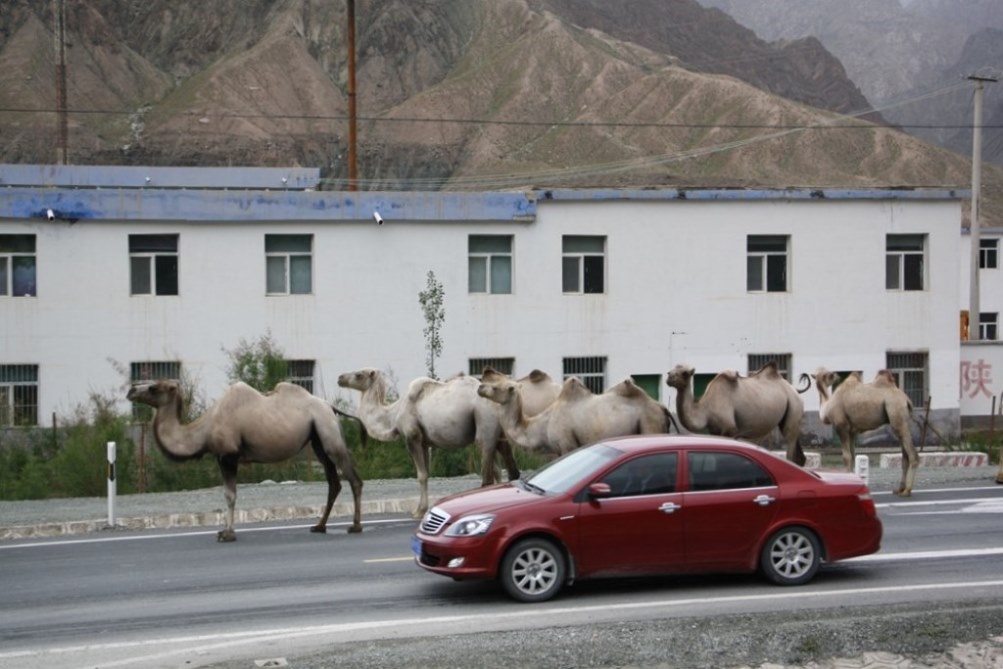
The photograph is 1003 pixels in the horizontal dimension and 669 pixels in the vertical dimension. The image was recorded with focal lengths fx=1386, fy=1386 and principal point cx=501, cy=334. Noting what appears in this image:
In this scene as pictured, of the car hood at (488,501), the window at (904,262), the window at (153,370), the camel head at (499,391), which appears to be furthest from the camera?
the window at (904,262)

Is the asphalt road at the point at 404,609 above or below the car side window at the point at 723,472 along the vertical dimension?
below

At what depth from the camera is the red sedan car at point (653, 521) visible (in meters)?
12.8

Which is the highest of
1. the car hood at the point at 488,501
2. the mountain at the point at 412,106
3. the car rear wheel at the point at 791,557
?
the mountain at the point at 412,106

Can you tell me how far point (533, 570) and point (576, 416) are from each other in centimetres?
518

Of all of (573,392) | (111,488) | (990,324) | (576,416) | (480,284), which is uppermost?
(480,284)

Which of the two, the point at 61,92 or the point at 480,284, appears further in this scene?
the point at 61,92

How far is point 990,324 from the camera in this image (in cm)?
7550

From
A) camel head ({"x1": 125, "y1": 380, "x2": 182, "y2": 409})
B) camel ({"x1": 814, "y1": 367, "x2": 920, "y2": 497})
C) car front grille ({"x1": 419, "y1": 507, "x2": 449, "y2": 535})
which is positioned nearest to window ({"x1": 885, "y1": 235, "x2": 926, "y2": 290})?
camel ({"x1": 814, "y1": 367, "x2": 920, "y2": 497})

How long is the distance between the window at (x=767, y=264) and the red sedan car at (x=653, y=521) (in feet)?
94.6

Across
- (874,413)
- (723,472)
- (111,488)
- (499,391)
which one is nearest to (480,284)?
(874,413)

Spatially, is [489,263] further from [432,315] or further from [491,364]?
[491,364]

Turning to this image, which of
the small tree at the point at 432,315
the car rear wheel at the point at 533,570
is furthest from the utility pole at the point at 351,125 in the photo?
the car rear wheel at the point at 533,570

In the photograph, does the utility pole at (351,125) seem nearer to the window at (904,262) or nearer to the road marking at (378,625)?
the window at (904,262)

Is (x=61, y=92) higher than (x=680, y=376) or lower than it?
higher
